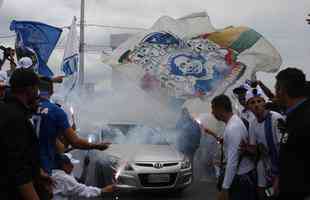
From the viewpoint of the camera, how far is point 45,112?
4.67 meters

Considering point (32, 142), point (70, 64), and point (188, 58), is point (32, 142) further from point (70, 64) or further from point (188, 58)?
point (188, 58)

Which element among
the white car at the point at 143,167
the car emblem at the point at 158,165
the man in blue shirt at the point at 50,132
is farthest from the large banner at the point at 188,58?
the man in blue shirt at the point at 50,132

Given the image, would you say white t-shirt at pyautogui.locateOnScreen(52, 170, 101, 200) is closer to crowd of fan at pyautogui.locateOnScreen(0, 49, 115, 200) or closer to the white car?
crowd of fan at pyautogui.locateOnScreen(0, 49, 115, 200)

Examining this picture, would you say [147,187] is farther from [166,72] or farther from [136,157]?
[166,72]

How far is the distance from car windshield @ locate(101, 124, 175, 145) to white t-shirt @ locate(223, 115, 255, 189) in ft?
19.8

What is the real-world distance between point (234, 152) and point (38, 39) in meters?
4.41

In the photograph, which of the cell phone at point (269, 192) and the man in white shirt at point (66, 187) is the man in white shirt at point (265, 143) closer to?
the cell phone at point (269, 192)

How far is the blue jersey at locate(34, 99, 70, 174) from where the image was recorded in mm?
4668

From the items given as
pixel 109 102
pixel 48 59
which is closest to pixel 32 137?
pixel 48 59

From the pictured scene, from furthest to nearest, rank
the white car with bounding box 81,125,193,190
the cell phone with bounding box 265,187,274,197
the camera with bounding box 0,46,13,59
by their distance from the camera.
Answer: the white car with bounding box 81,125,193,190 < the camera with bounding box 0,46,13,59 < the cell phone with bounding box 265,187,274,197

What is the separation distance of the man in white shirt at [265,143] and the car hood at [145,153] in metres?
5.11

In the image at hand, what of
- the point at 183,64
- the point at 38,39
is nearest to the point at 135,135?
the point at 183,64

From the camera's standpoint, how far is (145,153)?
1050 centimetres

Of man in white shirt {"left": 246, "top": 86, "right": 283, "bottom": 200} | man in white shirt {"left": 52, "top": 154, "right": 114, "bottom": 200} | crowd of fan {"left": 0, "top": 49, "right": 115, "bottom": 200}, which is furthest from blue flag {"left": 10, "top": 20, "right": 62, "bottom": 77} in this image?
man in white shirt {"left": 246, "top": 86, "right": 283, "bottom": 200}
